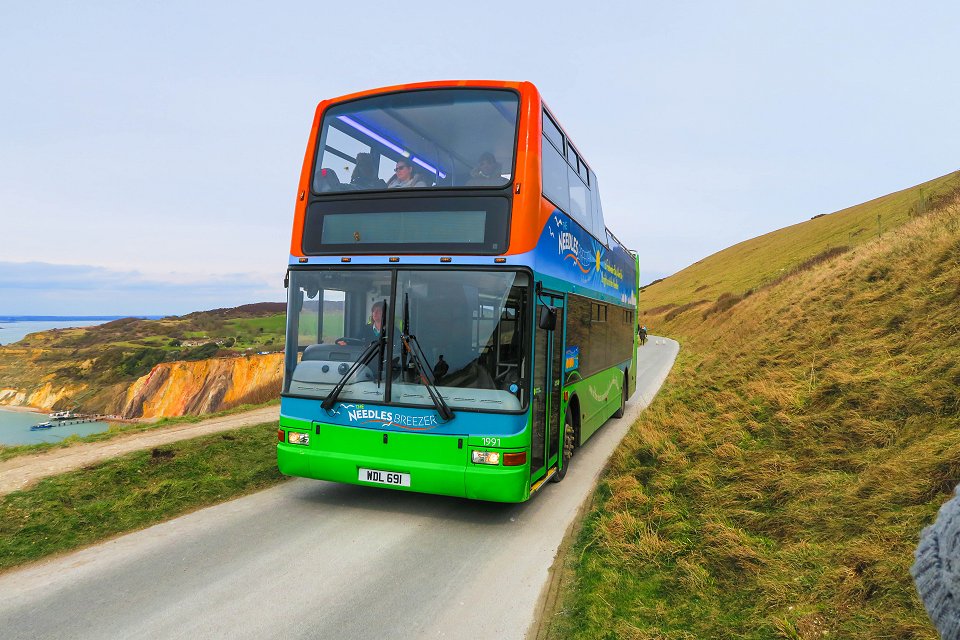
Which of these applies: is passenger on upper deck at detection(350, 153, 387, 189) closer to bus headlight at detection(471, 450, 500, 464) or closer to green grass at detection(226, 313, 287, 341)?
bus headlight at detection(471, 450, 500, 464)

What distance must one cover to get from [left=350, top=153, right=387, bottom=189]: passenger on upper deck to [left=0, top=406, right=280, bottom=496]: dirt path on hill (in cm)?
542

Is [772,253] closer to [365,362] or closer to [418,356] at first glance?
[418,356]

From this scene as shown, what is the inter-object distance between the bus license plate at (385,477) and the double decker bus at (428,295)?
0.02 meters

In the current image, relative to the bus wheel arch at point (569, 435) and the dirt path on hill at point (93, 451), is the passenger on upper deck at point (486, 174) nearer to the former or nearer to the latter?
the bus wheel arch at point (569, 435)

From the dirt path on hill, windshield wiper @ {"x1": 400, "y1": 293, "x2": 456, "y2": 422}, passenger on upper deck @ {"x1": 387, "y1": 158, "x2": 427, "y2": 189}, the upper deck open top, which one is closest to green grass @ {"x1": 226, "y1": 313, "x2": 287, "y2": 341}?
the dirt path on hill

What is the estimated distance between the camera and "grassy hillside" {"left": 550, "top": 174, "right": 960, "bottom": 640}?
13.2 ft

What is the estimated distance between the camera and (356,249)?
266 inches

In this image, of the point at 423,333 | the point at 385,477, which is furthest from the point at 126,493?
the point at 423,333

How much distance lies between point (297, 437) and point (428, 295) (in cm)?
235

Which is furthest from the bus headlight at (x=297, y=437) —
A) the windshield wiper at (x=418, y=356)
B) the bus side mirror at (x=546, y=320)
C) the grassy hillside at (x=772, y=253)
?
the grassy hillside at (x=772, y=253)

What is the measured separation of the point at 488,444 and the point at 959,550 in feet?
17.5

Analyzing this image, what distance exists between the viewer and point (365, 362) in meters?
6.62

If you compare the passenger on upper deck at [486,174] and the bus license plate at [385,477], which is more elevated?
the passenger on upper deck at [486,174]

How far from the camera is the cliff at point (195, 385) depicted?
3991cm
